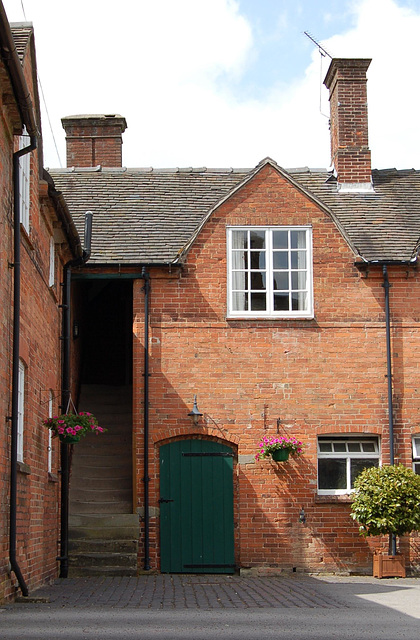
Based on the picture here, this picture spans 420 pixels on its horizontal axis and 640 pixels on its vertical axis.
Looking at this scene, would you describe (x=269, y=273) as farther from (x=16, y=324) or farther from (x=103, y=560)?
(x=16, y=324)

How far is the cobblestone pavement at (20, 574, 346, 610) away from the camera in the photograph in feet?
38.7

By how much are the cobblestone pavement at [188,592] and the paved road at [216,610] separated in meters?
0.01

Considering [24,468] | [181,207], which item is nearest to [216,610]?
[24,468]

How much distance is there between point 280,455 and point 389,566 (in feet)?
8.67

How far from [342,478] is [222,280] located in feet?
14.2

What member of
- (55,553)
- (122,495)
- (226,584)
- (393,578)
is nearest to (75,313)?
(122,495)

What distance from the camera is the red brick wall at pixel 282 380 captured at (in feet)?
55.6

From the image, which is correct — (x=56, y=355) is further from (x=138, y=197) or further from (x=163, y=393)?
(x=138, y=197)

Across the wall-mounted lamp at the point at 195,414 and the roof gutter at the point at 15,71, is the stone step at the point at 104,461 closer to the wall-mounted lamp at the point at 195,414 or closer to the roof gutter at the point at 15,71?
the wall-mounted lamp at the point at 195,414

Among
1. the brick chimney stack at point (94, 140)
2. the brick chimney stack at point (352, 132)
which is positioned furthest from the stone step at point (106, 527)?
the brick chimney stack at point (94, 140)

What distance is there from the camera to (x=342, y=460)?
17453 millimetres

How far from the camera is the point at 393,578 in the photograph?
52.7 ft

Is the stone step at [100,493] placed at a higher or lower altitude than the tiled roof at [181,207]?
lower

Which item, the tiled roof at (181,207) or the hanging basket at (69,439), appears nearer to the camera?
the hanging basket at (69,439)
